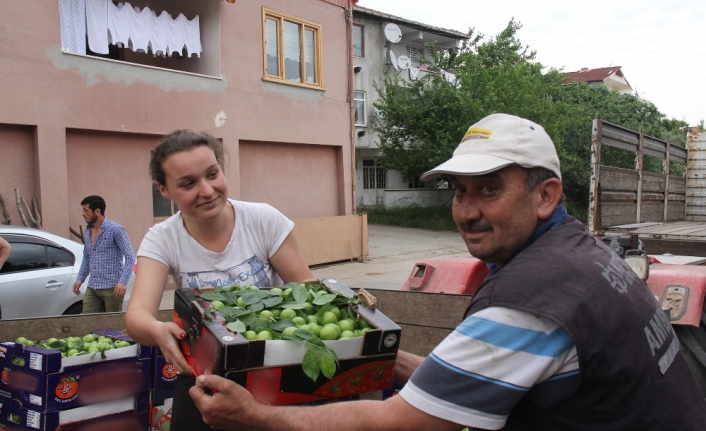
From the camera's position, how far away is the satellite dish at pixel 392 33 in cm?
2738

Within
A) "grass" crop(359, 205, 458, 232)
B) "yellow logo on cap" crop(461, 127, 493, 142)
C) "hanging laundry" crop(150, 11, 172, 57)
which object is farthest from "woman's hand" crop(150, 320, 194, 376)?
"grass" crop(359, 205, 458, 232)

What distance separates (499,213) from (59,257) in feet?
22.6

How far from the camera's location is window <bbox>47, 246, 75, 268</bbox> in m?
7.28

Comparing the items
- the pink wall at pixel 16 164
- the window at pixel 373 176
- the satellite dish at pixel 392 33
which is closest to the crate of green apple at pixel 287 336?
the pink wall at pixel 16 164

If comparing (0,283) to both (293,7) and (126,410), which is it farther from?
(293,7)

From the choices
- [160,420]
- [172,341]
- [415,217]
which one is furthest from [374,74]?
A: [172,341]

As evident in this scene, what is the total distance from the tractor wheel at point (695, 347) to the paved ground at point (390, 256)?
738 centimetres

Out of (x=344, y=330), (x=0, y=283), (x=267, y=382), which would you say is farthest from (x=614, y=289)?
(x=0, y=283)

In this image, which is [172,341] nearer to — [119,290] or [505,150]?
[505,150]

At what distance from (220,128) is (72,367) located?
392 inches

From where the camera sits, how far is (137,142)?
11.9 metres

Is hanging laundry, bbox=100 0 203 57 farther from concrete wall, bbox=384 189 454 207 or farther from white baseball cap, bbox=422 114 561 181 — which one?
concrete wall, bbox=384 189 454 207

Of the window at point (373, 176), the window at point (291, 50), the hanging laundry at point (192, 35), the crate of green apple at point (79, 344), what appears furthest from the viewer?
the window at point (373, 176)

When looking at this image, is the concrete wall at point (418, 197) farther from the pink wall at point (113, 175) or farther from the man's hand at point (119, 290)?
the man's hand at point (119, 290)
